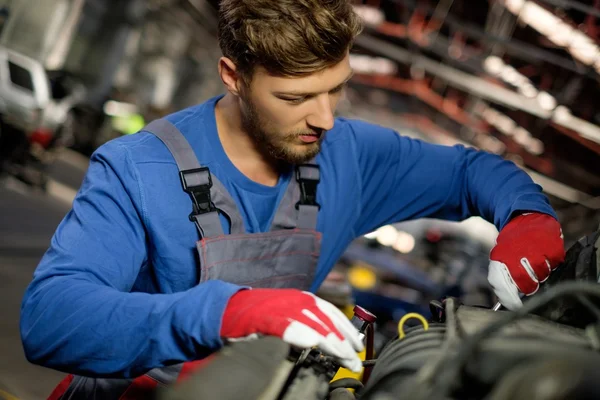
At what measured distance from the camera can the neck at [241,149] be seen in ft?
6.83

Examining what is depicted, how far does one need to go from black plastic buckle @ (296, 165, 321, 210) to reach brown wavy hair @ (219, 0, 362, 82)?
388mm

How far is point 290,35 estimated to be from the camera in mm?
1828

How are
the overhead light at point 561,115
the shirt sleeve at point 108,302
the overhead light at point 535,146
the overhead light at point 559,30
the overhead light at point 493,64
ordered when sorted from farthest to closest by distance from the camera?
the overhead light at point 535,146
the overhead light at point 493,64
the overhead light at point 561,115
the overhead light at point 559,30
the shirt sleeve at point 108,302

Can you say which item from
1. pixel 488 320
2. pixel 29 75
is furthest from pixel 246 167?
pixel 29 75

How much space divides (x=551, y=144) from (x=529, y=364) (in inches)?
624

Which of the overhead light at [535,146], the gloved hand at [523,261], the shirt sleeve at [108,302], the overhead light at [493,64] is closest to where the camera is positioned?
the shirt sleeve at [108,302]

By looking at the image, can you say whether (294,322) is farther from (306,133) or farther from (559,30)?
(559,30)

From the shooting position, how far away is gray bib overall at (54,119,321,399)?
1784mm

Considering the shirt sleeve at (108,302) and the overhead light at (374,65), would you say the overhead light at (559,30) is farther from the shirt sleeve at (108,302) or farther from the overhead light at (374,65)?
the overhead light at (374,65)

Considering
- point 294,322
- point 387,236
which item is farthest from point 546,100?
point 294,322

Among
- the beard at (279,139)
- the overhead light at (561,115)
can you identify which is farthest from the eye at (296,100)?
the overhead light at (561,115)

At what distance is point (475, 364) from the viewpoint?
3.16ft

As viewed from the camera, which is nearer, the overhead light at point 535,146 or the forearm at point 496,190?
the forearm at point 496,190

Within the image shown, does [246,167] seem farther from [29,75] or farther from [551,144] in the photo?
[551,144]
